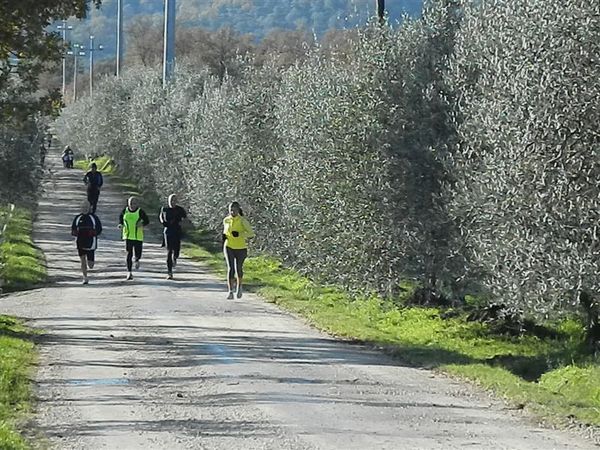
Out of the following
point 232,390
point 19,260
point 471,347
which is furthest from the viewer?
point 19,260

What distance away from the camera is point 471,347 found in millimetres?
17312

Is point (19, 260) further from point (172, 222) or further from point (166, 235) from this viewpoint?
point (172, 222)

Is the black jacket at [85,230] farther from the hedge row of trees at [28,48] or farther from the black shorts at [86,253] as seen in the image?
the hedge row of trees at [28,48]

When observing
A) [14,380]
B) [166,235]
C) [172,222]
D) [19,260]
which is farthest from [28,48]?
[19,260]

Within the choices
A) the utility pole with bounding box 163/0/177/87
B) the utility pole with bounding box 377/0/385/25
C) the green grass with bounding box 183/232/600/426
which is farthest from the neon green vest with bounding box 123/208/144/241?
the utility pole with bounding box 163/0/177/87

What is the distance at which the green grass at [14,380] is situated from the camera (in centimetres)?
950

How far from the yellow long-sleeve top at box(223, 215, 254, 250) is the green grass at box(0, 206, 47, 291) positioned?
3987 millimetres

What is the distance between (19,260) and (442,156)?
1456 centimetres

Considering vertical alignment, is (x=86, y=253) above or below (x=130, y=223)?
below

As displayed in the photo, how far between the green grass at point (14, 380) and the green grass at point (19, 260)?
300 centimetres

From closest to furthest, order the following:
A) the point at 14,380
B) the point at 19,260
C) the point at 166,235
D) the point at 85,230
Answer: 1. the point at 14,380
2. the point at 85,230
3. the point at 166,235
4. the point at 19,260

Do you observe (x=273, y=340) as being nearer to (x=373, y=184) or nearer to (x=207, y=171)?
(x=373, y=184)

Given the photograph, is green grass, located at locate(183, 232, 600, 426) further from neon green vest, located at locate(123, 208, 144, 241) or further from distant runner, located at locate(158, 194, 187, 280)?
neon green vest, located at locate(123, 208, 144, 241)

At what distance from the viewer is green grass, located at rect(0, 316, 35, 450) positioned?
374 inches
